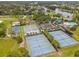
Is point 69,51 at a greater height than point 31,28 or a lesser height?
lesser

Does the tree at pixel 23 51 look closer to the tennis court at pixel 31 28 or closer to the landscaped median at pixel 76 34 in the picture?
the tennis court at pixel 31 28

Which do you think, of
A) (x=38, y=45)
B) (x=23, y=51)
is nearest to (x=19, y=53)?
(x=23, y=51)

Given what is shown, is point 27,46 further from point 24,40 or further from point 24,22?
point 24,22

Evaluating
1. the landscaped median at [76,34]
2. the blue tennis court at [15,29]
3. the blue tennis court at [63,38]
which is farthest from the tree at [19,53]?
the landscaped median at [76,34]

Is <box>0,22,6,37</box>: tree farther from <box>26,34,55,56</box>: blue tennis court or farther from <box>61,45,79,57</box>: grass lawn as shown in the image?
<box>61,45,79,57</box>: grass lawn

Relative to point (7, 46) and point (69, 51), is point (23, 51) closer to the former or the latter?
point (7, 46)


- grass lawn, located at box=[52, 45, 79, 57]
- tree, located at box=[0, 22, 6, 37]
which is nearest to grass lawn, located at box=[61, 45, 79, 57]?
grass lawn, located at box=[52, 45, 79, 57]
